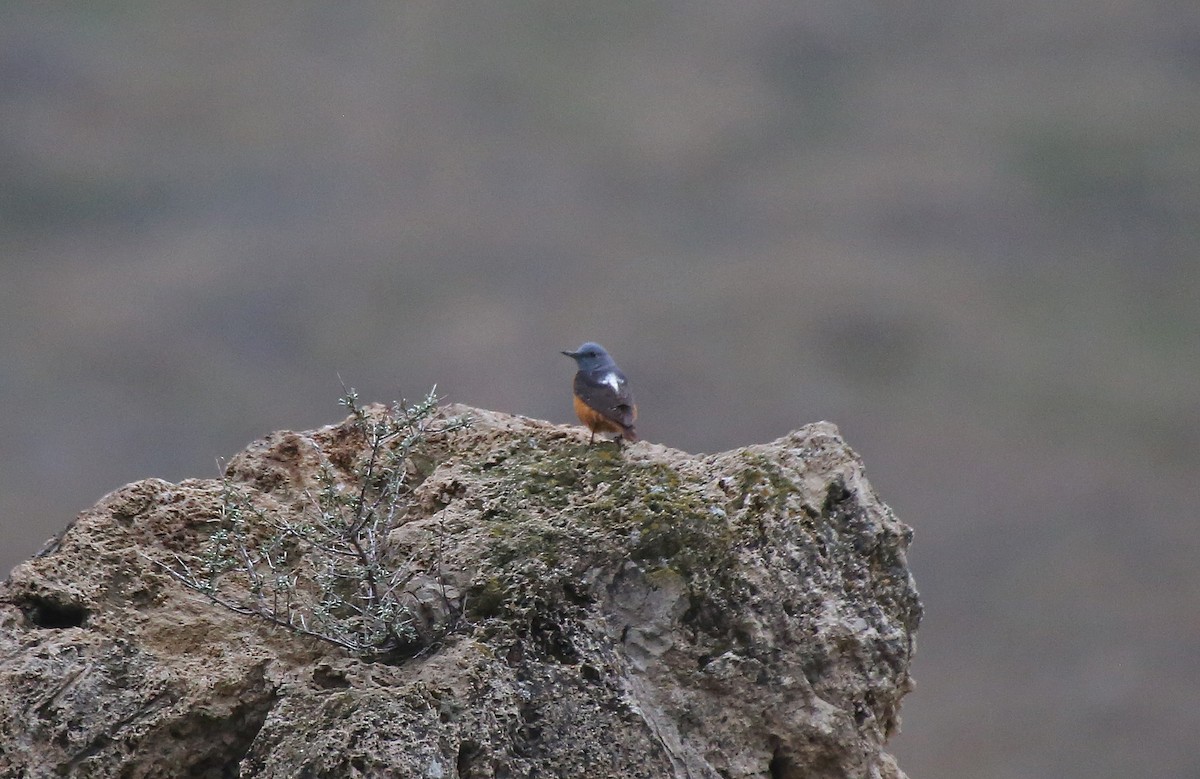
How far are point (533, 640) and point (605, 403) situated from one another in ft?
5.16

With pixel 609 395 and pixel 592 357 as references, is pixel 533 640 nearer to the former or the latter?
pixel 609 395

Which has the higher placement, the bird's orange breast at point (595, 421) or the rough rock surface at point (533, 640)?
the bird's orange breast at point (595, 421)

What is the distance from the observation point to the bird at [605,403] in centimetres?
638

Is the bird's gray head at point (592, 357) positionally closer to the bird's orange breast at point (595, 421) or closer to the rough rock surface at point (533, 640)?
the bird's orange breast at point (595, 421)

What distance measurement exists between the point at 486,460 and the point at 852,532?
1.49 meters

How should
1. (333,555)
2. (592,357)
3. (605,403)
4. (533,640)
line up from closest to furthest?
(533,640) < (333,555) < (605,403) < (592,357)

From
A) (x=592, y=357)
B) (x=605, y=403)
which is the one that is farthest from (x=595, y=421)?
(x=592, y=357)

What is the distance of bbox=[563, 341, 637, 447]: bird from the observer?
6.38 m

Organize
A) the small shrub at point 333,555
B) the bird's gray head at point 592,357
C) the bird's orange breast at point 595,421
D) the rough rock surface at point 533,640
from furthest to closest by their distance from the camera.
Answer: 1. the bird's gray head at point 592,357
2. the bird's orange breast at point 595,421
3. the small shrub at point 333,555
4. the rough rock surface at point 533,640

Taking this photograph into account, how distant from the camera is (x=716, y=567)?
5.33 meters

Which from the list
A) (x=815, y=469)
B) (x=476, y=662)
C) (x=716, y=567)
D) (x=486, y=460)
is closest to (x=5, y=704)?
(x=476, y=662)

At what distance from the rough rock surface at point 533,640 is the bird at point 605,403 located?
50cm

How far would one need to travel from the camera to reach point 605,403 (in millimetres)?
6453

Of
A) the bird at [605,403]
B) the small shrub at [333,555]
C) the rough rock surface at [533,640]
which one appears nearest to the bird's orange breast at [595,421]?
the bird at [605,403]
